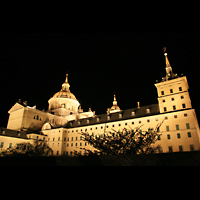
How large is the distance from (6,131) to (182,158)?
4760cm

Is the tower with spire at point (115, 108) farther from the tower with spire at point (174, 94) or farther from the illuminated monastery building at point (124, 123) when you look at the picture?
the tower with spire at point (174, 94)

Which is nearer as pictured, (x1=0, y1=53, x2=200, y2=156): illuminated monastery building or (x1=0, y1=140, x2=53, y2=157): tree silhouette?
(x1=0, y1=140, x2=53, y2=157): tree silhouette

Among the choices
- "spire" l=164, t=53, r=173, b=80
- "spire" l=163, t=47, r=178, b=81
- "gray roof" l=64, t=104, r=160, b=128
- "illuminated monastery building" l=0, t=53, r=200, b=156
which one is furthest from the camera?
"spire" l=164, t=53, r=173, b=80

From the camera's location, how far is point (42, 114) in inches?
2408

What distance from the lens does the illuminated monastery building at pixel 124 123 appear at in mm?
37938

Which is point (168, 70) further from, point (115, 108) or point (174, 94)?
point (115, 108)

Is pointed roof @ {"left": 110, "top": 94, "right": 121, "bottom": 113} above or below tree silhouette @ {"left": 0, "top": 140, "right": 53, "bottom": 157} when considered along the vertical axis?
above

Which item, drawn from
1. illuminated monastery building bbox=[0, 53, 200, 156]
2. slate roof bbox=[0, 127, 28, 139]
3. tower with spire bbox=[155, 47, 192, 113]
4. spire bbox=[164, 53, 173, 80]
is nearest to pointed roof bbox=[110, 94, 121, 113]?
illuminated monastery building bbox=[0, 53, 200, 156]

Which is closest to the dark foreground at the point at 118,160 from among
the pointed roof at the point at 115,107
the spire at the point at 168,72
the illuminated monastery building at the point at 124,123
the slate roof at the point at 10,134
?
the illuminated monastery building at the point at 124,123

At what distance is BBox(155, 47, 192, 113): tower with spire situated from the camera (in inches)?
1599

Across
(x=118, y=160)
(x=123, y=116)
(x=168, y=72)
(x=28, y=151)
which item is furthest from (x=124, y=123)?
(x=118, y=160)

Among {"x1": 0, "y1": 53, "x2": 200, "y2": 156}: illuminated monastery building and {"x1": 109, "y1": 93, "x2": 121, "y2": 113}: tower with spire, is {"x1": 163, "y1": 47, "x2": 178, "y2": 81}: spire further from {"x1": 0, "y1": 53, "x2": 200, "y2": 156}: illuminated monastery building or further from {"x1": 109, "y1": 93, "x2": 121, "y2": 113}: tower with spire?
{"x1": 109, "y1": 93, "x2": 121, "y2": 113}: tower with spire

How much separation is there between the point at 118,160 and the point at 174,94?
37991 mm

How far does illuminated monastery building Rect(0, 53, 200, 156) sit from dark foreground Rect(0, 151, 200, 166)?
21.9m
